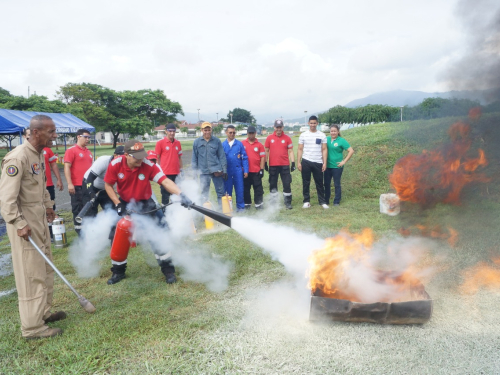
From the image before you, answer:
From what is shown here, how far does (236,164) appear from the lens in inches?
354

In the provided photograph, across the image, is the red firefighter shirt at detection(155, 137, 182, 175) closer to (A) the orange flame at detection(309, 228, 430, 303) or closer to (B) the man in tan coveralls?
(B) the man in tan coveralls

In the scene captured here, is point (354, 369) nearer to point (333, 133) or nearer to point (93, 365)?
point (93, 365)

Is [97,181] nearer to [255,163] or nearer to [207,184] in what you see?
[207,184]

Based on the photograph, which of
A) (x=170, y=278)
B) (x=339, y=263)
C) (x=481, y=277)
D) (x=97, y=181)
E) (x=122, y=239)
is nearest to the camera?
(x=339, y=263)

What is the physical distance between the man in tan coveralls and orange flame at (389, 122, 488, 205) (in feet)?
23.5

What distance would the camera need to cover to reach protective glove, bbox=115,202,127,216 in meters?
4.89

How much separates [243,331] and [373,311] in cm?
142

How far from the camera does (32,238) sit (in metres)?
3.74

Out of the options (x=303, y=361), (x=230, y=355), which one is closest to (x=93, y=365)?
(x=230, y=355)

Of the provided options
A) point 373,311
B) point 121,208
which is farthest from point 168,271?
point 373,311

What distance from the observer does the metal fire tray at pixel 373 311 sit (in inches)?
140

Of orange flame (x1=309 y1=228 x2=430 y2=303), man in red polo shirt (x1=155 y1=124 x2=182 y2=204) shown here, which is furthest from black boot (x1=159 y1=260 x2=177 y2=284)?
man in red polo shirt (x1=155 y1=124 x2=182 y2=204)

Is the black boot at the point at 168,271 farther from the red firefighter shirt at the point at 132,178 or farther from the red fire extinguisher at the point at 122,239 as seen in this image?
the red firefighter shirt at the point at 132,178

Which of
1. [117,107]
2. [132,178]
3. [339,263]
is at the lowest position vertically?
[339,263]
